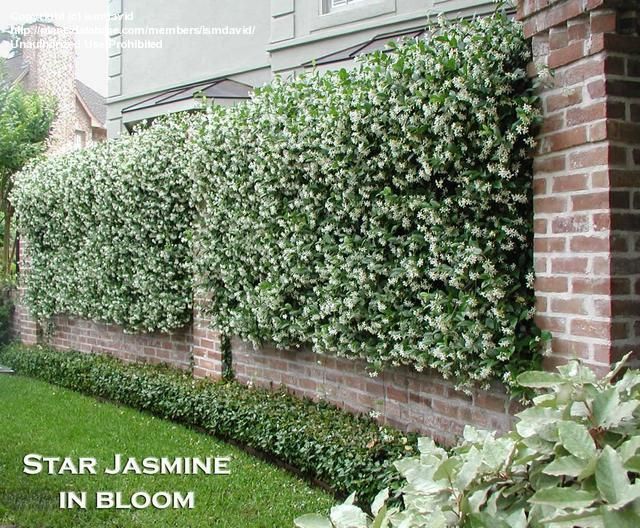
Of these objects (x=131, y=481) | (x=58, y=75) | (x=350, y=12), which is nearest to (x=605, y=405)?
(x=131, y=481)

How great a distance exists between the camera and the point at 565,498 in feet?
5.13

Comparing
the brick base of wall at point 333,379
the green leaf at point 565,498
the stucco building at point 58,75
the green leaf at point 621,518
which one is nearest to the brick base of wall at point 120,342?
the brick base of wall at point 333,379

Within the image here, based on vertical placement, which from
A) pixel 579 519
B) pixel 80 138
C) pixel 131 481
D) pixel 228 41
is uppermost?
pixel 80 138

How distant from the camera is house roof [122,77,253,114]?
9375 millimetres

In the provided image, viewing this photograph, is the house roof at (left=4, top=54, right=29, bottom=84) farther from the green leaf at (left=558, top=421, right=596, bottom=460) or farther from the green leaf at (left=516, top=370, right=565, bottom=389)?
the green leaf at (left=558, top=421, right=596, bottom=460)

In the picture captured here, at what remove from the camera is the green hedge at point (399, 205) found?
12.2 feet

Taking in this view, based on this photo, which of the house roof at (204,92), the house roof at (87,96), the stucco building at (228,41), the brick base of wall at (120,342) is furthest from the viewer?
the house roof at (87,96)

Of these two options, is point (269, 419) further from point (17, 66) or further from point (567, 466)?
point (17, 66)

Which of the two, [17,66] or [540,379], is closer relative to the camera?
[540,379]

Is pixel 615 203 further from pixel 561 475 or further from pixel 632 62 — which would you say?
pixel 561 475

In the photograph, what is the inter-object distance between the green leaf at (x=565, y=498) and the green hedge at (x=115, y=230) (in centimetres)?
560

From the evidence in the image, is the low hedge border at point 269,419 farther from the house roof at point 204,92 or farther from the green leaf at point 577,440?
the house roof at point 204,92

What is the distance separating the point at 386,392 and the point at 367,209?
1.25 meters

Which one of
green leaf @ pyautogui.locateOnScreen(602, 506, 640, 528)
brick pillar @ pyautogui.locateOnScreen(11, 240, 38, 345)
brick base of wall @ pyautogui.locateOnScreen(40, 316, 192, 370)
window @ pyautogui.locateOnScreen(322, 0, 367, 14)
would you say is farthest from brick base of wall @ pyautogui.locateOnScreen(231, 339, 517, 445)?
brick pillar @ pyautogui.locateOnScreen(11, 240, 38, 345)
